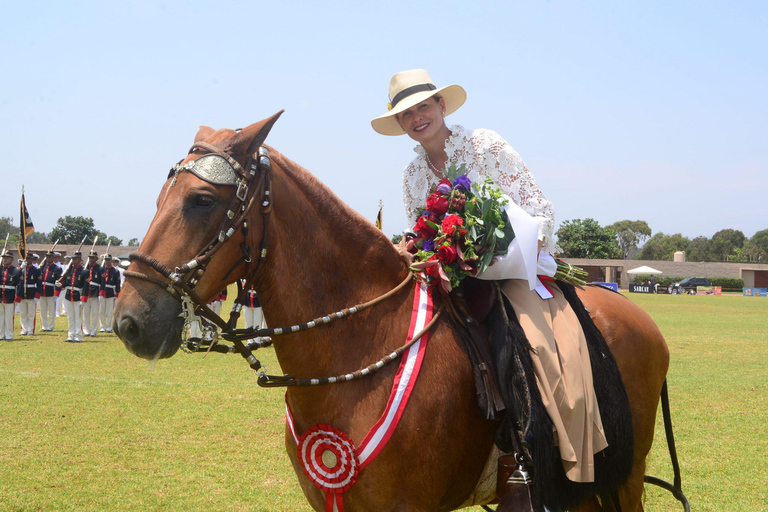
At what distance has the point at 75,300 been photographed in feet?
59.8

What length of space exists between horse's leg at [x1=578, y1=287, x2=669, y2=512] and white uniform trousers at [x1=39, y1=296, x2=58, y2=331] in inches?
844

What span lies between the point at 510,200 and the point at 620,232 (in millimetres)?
128847

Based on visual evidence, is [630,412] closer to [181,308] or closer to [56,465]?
[181,308]

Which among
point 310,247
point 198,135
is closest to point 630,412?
point 310,247

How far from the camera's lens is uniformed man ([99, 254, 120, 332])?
787 inches

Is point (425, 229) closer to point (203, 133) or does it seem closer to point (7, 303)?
point (203, 133)

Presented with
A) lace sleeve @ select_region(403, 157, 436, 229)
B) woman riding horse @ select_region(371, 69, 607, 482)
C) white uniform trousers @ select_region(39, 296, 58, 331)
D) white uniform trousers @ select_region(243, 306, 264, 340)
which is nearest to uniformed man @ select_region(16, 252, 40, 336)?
white uniform trousers @ select_region(39, 296, 58, 331)

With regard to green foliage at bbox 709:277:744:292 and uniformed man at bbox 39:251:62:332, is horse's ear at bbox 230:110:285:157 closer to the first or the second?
uniformed man at bbox 39:251:62:332

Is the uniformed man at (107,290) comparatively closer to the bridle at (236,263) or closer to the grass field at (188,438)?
the grass field at (188,438)

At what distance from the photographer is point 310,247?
2773 mm

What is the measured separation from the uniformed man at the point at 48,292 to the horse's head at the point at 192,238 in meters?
20.4

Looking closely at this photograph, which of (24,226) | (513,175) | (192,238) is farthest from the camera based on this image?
(24,226)

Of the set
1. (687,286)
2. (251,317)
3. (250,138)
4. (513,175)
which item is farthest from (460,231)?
(687,286)

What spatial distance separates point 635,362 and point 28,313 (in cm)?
2048
